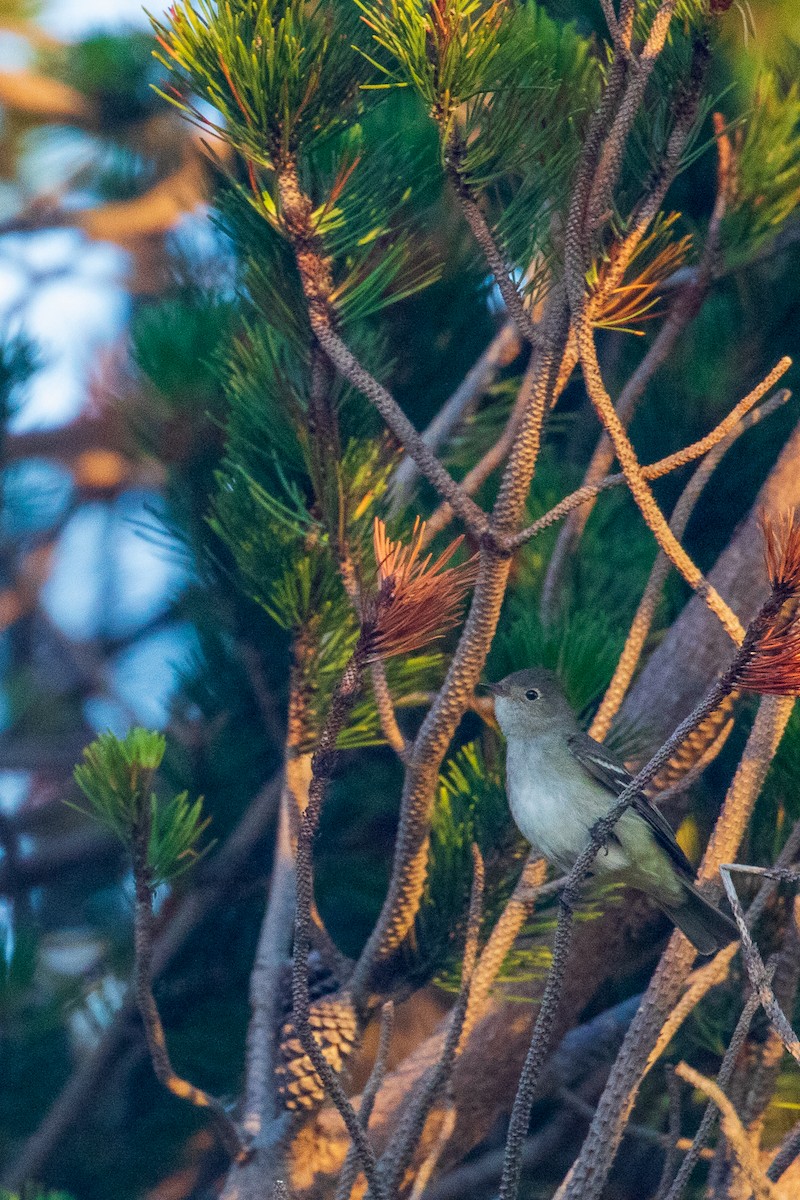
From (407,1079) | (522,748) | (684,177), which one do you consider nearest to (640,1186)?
(407,1079)

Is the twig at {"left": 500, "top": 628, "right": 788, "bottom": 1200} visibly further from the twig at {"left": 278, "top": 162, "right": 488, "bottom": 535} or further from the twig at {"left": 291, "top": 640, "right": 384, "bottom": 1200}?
the twig at {"left": 278, "top": 162, "right": 488, "bottom": 535}

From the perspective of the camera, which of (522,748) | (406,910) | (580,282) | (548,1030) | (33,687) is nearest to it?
(548,1030)

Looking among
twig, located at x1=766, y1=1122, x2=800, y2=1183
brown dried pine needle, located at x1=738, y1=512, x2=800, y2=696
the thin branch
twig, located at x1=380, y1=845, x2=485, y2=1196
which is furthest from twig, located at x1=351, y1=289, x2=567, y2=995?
twig, located at x1=766, y1=1122, x2=800, y2=1183

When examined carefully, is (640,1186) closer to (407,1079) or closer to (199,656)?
(407,1079)

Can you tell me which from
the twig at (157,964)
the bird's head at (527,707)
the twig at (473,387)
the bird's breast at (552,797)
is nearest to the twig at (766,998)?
the bird's breast at (552,797)

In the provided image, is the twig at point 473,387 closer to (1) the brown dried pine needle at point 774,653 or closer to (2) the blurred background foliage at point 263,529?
(2) the blurred background foliage at point 263,529

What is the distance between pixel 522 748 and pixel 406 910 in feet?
1.53

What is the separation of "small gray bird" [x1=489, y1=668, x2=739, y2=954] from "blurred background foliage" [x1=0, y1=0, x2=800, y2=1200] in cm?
6

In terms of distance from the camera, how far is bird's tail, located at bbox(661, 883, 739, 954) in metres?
2.07

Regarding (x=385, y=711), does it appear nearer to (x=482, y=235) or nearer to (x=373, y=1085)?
(x=373, y=1085)

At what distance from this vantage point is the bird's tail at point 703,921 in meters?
2.07

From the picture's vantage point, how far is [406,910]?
1836 mm

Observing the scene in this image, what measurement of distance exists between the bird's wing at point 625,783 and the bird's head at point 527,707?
0.05m

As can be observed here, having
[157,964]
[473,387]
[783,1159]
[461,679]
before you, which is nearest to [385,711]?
[461,679]
